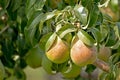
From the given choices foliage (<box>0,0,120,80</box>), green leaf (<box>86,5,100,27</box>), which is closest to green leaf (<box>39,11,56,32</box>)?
foliage (<box>0,0,120,80</box>)

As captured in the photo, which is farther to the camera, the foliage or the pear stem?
the pear stem

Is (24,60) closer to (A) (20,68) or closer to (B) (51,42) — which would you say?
(A) (20,68)

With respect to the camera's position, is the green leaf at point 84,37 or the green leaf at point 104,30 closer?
the green leaf at point 84,37

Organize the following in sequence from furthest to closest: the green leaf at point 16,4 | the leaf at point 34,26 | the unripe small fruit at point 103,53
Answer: the green leaf at point 16,4, the unripe small fruit at point 103,53, the leaf at point 34,26

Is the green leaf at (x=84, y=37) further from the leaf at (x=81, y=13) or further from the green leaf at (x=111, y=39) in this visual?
the green leaf at (x=111, y=39)

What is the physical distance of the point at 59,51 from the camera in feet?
4.22

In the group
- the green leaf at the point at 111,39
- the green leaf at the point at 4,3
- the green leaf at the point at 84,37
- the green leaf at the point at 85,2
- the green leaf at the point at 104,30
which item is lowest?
the green leaf at the point at 111,39

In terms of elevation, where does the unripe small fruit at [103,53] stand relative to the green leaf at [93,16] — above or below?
below

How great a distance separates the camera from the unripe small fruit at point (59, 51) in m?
1.29

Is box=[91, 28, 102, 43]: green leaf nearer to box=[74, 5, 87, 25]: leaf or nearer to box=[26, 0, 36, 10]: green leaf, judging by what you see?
box=[74, 5, 87, 25]: leaf

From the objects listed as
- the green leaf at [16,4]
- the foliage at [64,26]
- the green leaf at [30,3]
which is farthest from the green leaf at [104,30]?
the green leaf at [16,4]

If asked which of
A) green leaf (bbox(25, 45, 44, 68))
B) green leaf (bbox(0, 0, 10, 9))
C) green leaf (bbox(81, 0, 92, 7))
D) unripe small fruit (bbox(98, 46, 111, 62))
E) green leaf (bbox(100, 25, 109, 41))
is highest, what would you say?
green leaf (bbox(81, 0, 92, 7))

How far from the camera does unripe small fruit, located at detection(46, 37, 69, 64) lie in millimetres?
1288

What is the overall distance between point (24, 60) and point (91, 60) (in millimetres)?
710
